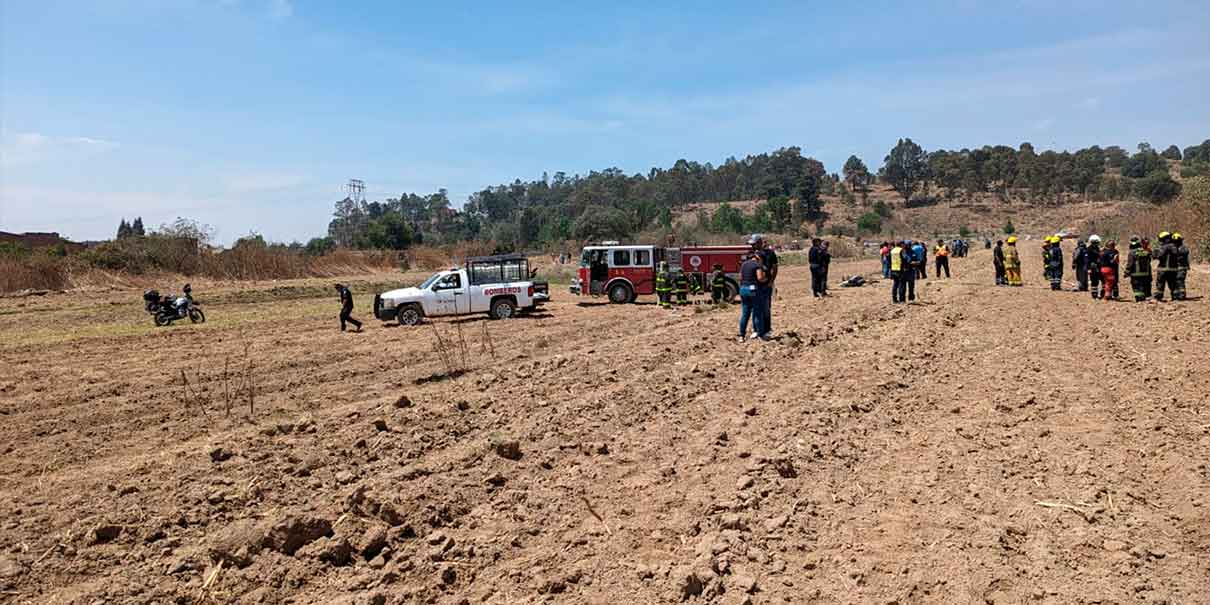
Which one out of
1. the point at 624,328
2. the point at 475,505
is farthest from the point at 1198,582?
the point at 624,328

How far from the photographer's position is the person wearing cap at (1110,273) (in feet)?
62.2

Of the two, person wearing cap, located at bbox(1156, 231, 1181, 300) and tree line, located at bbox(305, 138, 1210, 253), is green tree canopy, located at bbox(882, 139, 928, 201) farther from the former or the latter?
person wearing cap, located at bbox(1156, 231, 1181, 300)

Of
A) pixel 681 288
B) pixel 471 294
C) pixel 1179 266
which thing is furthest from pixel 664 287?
pixel 1179 266

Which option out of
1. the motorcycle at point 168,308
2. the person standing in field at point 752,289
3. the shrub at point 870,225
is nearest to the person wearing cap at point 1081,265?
the person standing in field at point 752,289

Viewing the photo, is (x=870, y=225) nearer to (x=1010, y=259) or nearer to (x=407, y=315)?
(x=1010, y=259)

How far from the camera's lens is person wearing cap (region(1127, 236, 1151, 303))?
18.0m

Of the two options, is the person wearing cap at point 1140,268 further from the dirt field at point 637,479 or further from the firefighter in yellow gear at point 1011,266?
the dirt field at point 637,479

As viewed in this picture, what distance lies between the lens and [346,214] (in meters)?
127

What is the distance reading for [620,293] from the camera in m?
23.7

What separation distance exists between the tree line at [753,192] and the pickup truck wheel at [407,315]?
52.5 metres

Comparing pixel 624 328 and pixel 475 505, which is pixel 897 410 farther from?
pixel 624 328

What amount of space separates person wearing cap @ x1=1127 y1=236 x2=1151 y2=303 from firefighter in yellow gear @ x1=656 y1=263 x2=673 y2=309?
35.9 feet

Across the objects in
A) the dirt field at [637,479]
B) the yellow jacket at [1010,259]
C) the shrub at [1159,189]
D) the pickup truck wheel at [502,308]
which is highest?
the shrub at [1159,189]

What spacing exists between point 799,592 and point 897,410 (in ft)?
14.6
